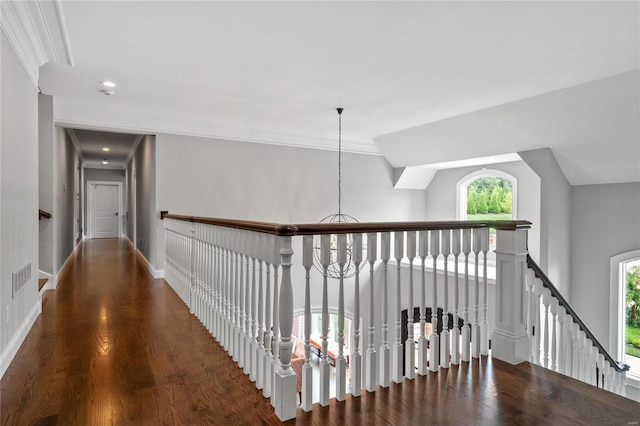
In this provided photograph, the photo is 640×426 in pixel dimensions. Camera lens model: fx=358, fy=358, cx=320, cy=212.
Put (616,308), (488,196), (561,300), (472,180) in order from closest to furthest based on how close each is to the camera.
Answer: (561,300)
(616,308)
(488,196)
(472,180)

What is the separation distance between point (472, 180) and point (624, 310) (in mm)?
3252

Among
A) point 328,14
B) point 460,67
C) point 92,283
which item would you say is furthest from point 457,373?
point 92,283

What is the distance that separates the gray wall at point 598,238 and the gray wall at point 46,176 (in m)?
7.60

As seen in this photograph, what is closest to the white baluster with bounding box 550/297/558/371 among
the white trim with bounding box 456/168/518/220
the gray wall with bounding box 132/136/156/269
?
the white trim with bounding box 456/168/518/220

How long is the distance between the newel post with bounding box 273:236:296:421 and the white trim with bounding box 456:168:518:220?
6.02 metres

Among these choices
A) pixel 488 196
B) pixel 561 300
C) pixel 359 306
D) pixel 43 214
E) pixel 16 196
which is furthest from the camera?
pixel 488 196

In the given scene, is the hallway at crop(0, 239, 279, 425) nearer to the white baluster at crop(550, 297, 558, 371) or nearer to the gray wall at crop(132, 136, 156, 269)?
the gray wall at crop(132, 136, 156, 269)

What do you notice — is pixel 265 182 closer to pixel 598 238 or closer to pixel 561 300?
pixel 561 300

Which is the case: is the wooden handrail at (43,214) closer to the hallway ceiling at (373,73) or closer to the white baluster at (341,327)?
the hallway ceiling at (373,73)

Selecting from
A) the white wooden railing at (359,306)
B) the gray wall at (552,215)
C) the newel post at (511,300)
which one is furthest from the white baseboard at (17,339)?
the gray wall at (552,215)

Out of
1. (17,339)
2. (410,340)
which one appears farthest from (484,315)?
(17,339)

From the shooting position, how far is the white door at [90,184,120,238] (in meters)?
11.1

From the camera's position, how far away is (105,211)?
11297 millimetres

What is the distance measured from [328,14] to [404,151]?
183 inches
